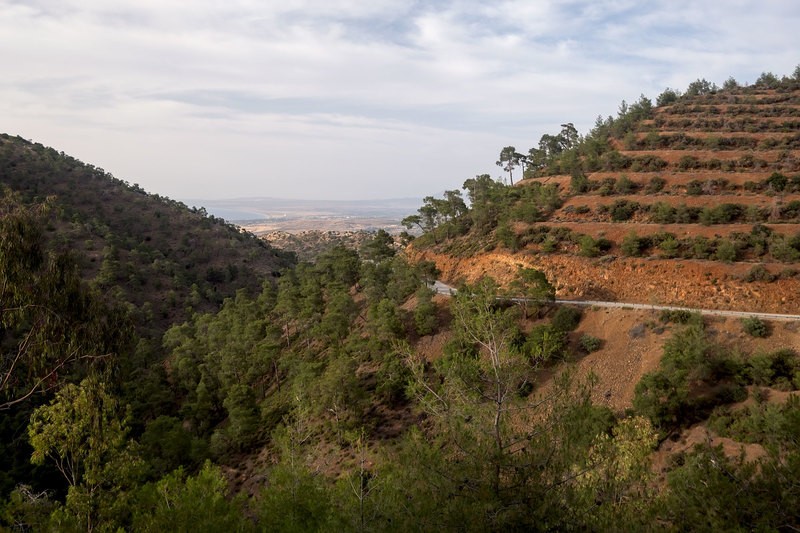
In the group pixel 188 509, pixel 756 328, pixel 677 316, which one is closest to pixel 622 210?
pixel 677 316

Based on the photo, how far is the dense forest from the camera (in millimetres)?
10383

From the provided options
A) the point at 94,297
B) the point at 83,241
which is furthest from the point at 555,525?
the point at 83,241

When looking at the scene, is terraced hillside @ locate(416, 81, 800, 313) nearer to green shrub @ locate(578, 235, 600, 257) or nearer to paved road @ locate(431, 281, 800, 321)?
green shrub @ locate(578, 235, 600, 257)

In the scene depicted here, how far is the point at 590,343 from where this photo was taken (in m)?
35.4

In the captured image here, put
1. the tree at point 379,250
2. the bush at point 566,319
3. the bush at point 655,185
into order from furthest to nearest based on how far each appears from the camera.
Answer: the tree at point 379,250 < the bush at point 655,185 < the bush at point 566,319

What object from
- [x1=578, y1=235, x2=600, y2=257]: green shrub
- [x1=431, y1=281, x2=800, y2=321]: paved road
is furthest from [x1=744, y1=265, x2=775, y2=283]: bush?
[x1=578, y1=235, x2=600, y2=257]: green shrub

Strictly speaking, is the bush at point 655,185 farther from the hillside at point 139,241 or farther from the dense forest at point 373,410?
the hillside at point 139,241

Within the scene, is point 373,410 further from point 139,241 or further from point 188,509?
point 139,241

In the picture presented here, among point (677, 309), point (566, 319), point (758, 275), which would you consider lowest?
point (566, 319)

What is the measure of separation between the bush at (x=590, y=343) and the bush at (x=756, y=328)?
9.98 metres

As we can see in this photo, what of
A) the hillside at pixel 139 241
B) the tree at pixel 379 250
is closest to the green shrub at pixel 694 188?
the tree at pixel 379 250

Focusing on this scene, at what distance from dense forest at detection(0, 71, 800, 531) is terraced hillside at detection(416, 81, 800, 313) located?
2.54 metres

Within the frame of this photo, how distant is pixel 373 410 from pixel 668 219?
38.9m

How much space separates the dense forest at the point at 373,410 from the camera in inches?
409
